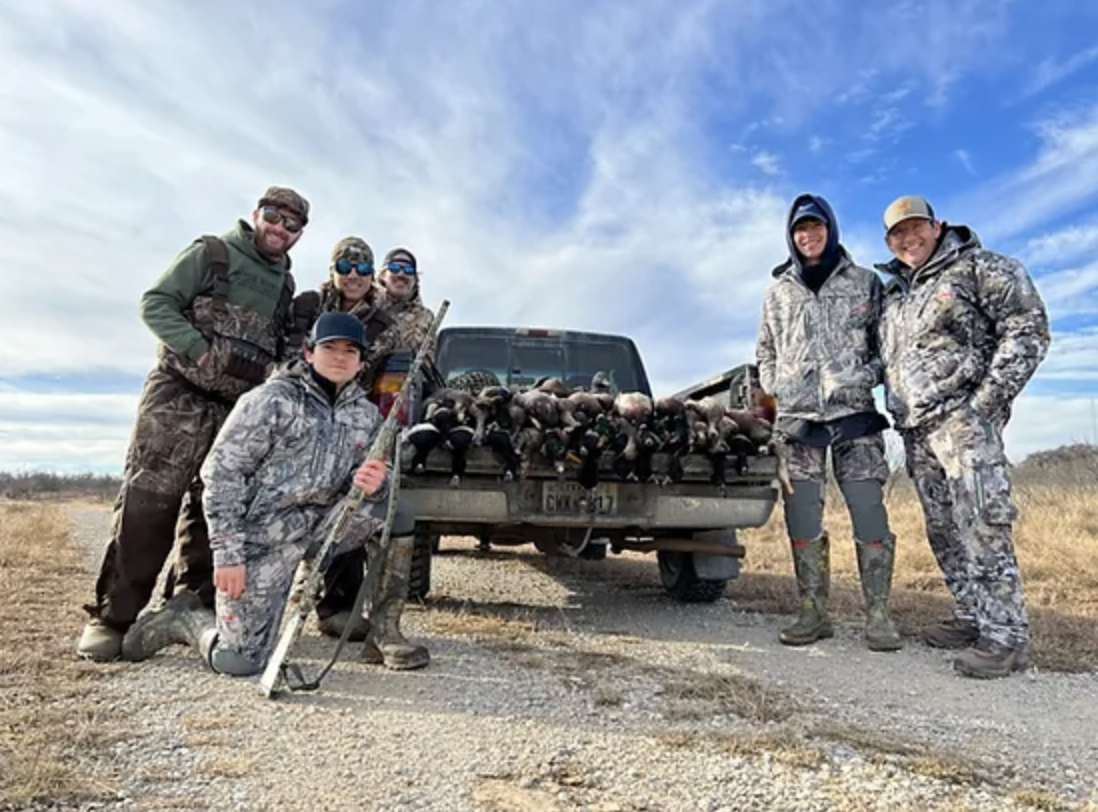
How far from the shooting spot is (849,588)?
698 centimetres

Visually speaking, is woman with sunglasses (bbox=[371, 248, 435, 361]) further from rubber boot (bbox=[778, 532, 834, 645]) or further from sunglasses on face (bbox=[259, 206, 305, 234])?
rubber boot (bbox=[778, 532, 834, 645])

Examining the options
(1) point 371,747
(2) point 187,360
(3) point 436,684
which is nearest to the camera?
(1) point 371,747

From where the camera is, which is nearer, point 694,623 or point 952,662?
point 952,662

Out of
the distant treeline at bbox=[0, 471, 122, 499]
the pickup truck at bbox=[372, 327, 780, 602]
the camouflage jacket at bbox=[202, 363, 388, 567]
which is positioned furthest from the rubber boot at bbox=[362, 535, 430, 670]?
the distant treeline at bbox=[0, 471, 122, 499]

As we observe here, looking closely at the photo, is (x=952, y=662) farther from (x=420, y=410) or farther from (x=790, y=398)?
(x=420, y=410)

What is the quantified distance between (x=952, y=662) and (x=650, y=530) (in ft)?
5.74

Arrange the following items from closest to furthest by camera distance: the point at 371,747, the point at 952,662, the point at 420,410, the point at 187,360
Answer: the point at 371,747, the point at 187,360, the point at 952,662, the point at 420,410

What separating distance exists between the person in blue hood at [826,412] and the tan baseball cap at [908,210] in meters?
0.35

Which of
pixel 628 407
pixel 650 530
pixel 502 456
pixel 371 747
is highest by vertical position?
pixel 628 407

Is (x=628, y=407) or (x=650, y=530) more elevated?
(x=628, y=407)

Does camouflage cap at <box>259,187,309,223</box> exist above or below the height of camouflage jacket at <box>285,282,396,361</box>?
above

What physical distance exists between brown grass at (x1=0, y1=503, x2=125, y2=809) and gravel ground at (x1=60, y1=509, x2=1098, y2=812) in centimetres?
10

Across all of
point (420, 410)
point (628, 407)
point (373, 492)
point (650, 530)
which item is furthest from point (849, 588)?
point (373, 492)

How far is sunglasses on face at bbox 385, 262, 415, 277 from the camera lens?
202 inches
